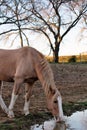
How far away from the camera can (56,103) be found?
7.28 meters

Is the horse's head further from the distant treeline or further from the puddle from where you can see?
the distant treeline

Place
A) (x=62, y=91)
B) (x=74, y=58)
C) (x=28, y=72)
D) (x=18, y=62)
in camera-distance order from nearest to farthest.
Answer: (x=28, y=72)
(x=18, y=62)
(x=62, y=91)
(x=74, y=58)

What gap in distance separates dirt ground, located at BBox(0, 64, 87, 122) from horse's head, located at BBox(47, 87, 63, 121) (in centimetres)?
116

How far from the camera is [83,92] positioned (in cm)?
1410

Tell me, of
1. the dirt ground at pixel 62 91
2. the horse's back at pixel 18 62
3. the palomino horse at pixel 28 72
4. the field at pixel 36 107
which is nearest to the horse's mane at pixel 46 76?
the palomino horse at pixel 28 72

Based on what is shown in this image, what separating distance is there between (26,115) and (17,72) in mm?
1056

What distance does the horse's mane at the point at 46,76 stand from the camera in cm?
749

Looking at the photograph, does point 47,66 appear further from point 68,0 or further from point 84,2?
point 84,2

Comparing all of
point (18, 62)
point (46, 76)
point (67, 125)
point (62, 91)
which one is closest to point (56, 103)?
point (67, 125)

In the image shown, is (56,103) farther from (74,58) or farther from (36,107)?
(74,58)

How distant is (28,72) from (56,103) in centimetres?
116

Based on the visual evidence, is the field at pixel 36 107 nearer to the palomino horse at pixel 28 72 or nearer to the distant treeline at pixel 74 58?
the palomino horse at pixel 28 72

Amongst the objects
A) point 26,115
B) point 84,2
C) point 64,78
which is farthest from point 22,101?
point 84,2

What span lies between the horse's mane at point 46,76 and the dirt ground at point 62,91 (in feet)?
3.86
